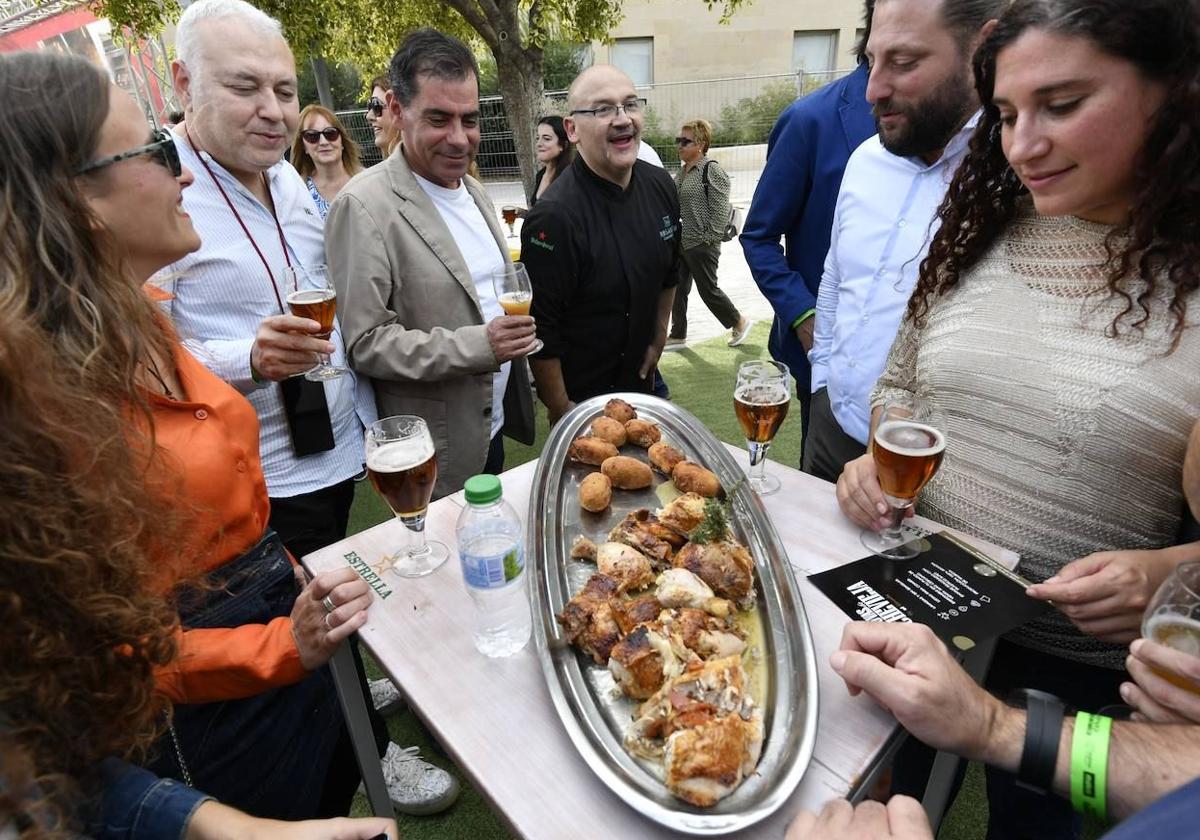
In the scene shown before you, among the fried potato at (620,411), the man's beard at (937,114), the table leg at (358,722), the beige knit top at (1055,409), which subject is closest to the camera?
the beige knit top at (1055,409)

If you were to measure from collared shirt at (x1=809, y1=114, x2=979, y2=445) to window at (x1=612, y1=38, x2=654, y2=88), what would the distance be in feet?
90.5

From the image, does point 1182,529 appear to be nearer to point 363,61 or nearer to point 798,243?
point 798,243

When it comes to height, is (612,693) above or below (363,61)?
below

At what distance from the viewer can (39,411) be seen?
103 centimetres

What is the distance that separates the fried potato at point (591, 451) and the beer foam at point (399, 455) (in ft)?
1.90

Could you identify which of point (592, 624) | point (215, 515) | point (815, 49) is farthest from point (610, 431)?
point (815, 49)

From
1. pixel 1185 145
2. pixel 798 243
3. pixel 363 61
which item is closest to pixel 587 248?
pixel 798 243

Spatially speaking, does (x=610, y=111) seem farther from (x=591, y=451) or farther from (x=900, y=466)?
(x=900, y=466)

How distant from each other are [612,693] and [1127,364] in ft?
4.98

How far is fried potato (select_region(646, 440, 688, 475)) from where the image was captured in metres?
2.13

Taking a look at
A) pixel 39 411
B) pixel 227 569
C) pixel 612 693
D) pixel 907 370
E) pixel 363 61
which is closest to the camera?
pixel 39 411

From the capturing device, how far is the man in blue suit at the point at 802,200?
11.3 feet

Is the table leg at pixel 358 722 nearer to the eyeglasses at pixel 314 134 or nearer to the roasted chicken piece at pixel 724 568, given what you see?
the roasted chicken piece at pixel 724 568

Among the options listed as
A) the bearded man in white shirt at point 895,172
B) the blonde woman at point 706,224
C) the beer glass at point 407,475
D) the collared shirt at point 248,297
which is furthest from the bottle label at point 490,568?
the blonde woman at point 706,224
